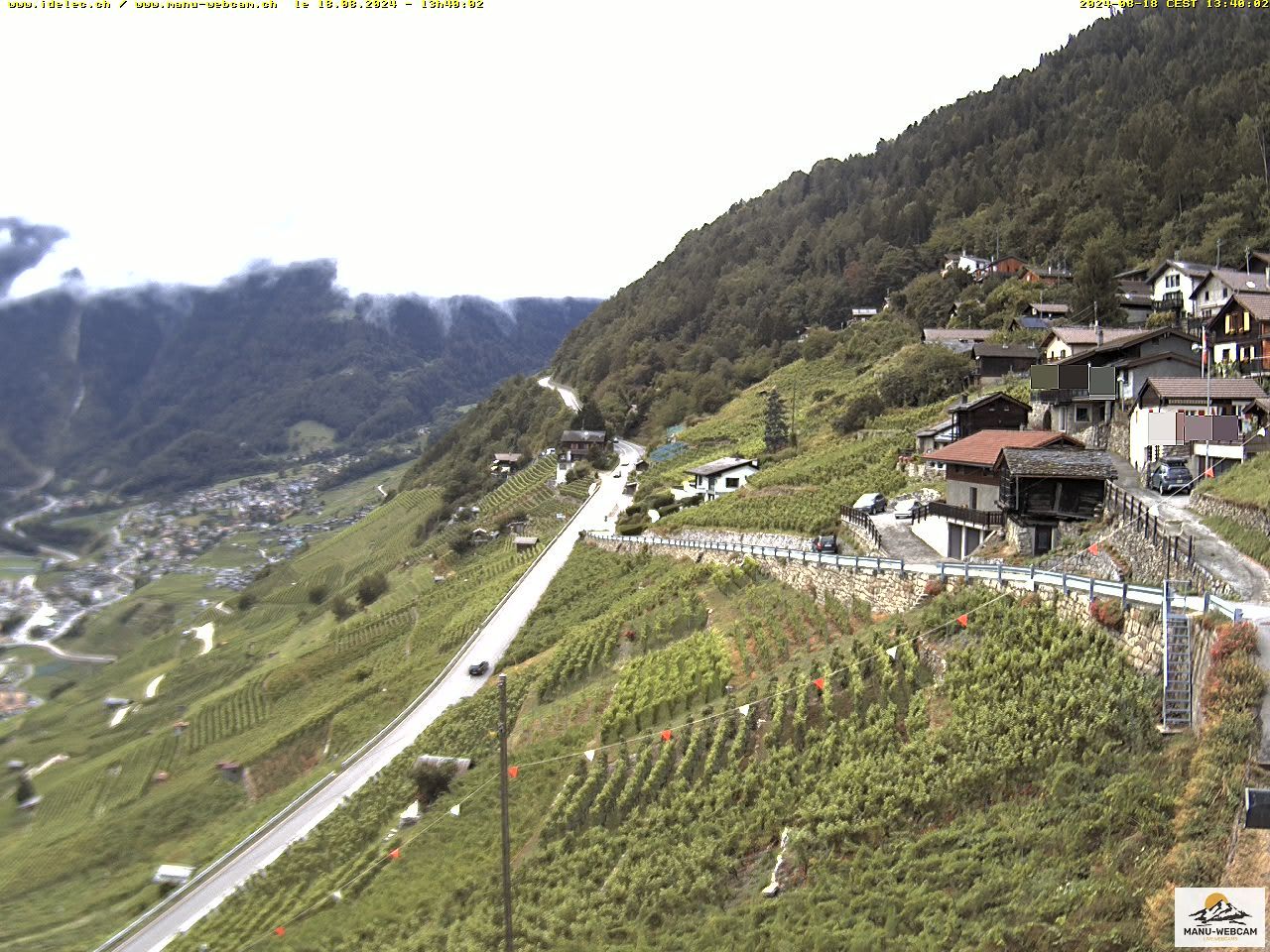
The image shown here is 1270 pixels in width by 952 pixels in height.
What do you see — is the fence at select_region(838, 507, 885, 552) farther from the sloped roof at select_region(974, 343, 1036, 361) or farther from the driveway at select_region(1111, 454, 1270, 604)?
the sloped roof at select_region(974, 343, 1036, 361)

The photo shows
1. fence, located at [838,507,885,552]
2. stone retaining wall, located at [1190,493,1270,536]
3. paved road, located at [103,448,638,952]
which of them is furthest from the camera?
fence, located at [838,507,885,552]

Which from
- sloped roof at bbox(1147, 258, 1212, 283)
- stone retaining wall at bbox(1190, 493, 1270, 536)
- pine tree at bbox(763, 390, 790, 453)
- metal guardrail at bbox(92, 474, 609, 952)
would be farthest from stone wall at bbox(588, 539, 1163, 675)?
sloped roof at bbox(1147, 258, 1212, 283)

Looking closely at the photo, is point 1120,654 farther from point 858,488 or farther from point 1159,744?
point 858,488

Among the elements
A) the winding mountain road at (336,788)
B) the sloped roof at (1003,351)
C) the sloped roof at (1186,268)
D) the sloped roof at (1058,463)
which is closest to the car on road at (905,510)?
the sloped roof at (1058,463)

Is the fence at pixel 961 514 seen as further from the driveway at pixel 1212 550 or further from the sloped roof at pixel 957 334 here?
the sloped roof at pixel 957 334

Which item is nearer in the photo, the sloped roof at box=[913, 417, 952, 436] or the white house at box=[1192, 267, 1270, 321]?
the sloped roof at box=[913, 417, 952, 436]

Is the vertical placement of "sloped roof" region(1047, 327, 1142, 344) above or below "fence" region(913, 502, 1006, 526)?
above

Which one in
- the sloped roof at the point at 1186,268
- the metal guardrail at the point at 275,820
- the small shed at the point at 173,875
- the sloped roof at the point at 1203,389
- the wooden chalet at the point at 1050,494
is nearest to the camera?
the wooden chalet at the point at 1050,494
